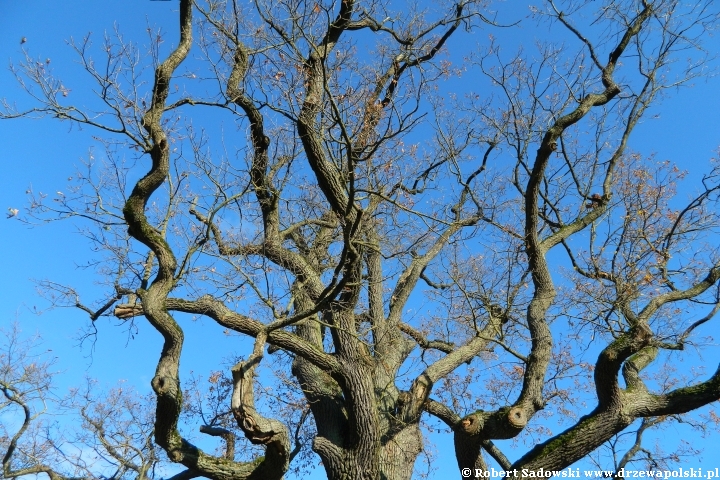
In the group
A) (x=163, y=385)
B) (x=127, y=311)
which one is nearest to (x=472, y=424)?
(x=163, y=385)

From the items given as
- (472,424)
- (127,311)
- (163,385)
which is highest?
(127,311)

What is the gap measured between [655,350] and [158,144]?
21.7ft

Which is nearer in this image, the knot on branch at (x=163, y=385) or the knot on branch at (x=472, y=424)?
the knot on branch at (x=163, y=385)

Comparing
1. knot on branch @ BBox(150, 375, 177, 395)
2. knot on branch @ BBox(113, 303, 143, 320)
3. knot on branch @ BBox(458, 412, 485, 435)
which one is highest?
knot on branch @ BBox(113, 303, 143, 320)

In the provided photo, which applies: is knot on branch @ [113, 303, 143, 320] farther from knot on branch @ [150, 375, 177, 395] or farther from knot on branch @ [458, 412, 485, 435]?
knot on branch @ [458, 412, 485, 435]

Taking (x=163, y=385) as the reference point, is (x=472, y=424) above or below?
below

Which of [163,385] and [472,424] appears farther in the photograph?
[472,424]

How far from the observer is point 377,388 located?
→ 7527 mm

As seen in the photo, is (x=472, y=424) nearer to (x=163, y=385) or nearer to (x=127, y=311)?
(x=163, y=385)

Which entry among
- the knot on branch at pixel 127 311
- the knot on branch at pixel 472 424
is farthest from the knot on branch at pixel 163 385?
the knot on branch at pixel 472 424

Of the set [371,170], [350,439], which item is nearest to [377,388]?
[350,439]

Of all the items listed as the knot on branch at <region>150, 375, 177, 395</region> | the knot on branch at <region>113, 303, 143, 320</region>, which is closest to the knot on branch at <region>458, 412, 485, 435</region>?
the knot on branch at <region>150, 375, 177, 395</region>

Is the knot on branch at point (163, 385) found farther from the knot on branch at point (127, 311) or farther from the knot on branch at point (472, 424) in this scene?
the knot on branch at point (472, 424)

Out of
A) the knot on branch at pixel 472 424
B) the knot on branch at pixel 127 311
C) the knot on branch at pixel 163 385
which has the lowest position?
the knot on branch at pixel 472 424
